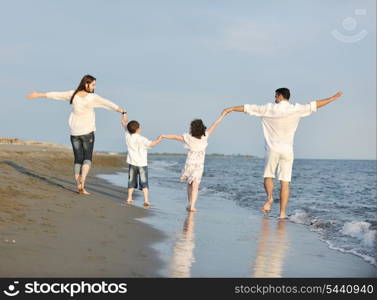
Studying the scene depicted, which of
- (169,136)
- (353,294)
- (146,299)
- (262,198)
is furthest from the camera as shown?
(262,198)

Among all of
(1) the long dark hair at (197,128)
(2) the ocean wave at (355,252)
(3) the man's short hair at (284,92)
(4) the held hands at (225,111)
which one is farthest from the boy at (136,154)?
(2) the ocean wave at (355,252)

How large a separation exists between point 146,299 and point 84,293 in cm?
45

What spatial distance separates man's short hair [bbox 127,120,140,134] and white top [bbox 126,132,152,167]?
0.24 feet

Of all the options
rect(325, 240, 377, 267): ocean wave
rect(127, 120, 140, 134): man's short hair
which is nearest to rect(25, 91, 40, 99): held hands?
rect(127, 120, 140, 134): man's short hair

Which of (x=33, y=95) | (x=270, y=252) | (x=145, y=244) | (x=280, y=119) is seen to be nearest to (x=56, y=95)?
(x=33, y=95)

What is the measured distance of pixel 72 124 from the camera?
31.9 ft

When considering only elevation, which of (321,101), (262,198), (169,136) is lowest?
(262,198)

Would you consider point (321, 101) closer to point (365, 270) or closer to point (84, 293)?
point (365, 270)

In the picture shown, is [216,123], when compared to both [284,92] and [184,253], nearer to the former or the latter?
[284,92]

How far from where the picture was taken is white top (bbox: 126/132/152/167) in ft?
33.0

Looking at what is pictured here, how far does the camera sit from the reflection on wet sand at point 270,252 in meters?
4.97

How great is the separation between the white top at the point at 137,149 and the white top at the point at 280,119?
7.24ft

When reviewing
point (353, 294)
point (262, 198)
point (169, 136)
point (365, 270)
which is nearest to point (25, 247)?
point (353, 294)

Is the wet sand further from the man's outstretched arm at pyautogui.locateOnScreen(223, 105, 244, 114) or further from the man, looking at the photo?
the man's outstretched arm at pyautogui.locateOnScreen(223, 105, 244, 114)
